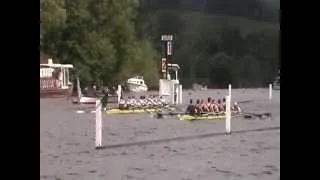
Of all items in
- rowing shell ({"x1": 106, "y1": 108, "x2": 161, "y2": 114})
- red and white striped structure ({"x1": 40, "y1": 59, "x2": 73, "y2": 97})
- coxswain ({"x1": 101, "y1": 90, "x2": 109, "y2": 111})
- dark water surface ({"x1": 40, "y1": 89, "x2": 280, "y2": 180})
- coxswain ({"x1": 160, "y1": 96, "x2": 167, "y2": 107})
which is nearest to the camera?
dark water surface ({"x1": 40, "y1": 89, "x2": 280, "y2": 180})

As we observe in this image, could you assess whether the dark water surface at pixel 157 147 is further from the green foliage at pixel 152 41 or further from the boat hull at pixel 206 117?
the green foliage at pixel 152 41

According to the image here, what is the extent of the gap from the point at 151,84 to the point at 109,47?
0.61 meters

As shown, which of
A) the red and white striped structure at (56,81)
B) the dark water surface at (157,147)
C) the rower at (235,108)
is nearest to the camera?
the dark water surface at (157,147)

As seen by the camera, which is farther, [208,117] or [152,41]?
[152,41]

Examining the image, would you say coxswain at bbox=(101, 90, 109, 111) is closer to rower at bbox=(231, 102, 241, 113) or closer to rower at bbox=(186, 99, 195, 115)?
rower at bbox=(186, 99, 195, 115)

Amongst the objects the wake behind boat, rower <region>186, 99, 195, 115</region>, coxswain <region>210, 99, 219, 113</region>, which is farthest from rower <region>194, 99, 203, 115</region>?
the wake behind boat

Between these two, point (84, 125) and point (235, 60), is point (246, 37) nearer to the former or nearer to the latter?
point (235, 60)

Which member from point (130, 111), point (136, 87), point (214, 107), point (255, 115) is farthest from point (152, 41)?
point (255, 115)

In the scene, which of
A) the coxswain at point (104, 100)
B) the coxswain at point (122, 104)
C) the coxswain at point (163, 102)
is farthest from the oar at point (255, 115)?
the coxswain at point (104, 100)

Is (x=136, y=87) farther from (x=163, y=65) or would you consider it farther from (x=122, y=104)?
(x=122, y=104)

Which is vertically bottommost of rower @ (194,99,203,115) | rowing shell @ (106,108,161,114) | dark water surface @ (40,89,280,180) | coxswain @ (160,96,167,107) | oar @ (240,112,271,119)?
dark water surface @ (40,89,280,180)

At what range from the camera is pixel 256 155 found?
4594mm
